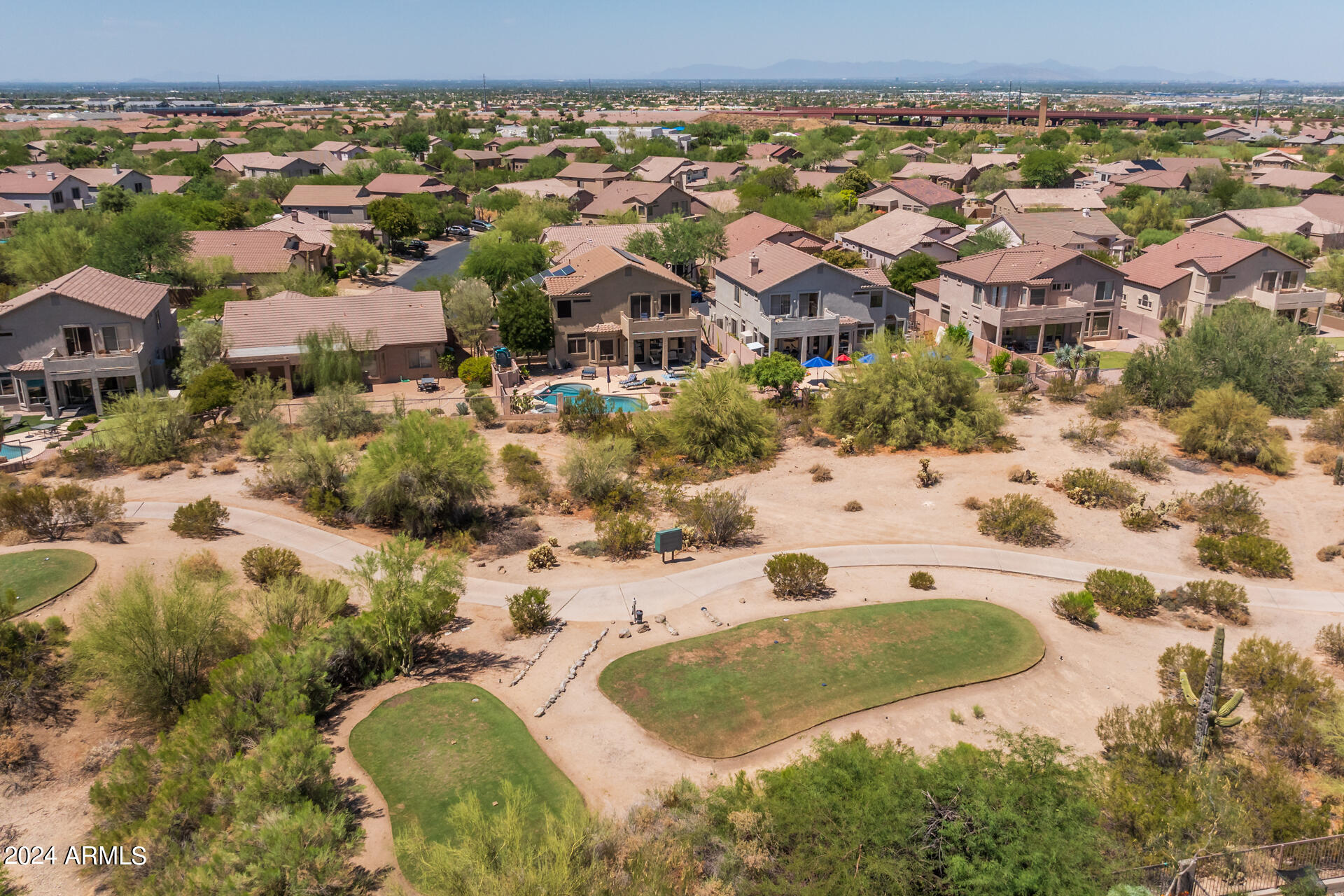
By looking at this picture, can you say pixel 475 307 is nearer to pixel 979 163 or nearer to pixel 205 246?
pixel 205 246

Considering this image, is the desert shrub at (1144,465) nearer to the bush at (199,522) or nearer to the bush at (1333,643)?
the bush at (1333,643)

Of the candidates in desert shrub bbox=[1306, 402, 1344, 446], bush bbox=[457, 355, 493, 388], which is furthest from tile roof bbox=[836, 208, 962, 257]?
bush bbox=[457, 355, 493, 388]

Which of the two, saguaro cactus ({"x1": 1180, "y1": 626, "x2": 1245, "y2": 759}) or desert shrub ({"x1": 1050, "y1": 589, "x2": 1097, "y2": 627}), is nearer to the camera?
saguaro cactus ({"x1": 1180, "y1": 626, "x2": 1245, "y2": 759})

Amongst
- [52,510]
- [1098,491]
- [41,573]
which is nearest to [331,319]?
[52,510]

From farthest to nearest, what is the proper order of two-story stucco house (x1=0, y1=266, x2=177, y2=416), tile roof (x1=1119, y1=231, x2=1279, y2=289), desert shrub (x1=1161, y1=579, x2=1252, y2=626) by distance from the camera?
tile roof (x1=1119, y1=231, x2=1279, y2=289), two-story stucco house (x1=0, y1=266, x2=177, y2=416), desert shrub (x1=1161, y1=579, x2=1252, y2=626)

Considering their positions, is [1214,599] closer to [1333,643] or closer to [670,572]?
[1333,643]

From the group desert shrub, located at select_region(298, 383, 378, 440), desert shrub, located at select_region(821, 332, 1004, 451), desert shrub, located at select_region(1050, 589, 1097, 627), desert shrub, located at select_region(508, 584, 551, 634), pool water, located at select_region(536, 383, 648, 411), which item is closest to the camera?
desert shrub, located at select_region(508, 584, 551, 634)

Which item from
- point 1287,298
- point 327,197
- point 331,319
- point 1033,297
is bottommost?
point 331,319

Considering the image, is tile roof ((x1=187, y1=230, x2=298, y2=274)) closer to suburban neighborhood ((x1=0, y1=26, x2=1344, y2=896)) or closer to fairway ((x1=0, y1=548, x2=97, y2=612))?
suburban neighborhood ((x1=0, y1=26, x2=1344, y2=896))
